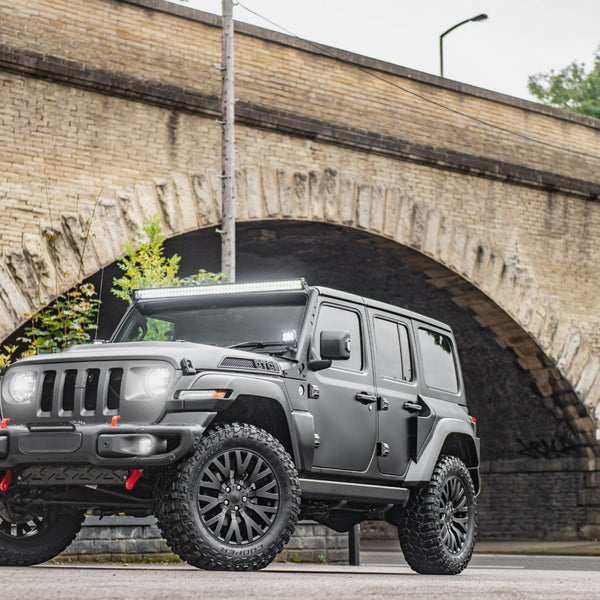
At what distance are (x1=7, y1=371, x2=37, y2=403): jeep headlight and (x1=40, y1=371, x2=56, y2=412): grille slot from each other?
0.06 meters

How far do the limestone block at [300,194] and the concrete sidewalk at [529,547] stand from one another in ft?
24.6

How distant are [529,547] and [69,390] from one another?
17.3 meters

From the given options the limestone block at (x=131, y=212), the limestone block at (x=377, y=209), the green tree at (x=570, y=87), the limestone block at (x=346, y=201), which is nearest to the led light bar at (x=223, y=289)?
the limestone block at (x=131, y=212)

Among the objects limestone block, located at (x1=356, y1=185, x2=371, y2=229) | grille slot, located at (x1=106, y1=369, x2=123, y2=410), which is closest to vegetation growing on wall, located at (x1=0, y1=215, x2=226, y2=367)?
limestone block, located at (x1=356, y1=185, x2=371, y2=229)

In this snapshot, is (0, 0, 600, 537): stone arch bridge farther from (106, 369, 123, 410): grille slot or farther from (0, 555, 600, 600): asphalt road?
(0, 555, 600, 600): asphalt road

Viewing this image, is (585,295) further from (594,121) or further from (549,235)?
(594,121)

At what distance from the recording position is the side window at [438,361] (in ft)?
31.4

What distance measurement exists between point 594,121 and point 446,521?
17.5 metres

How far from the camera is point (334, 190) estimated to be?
19.4 metres

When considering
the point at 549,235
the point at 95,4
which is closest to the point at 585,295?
the point at 549,235

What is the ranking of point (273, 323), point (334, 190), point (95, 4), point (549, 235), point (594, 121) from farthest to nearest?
point (594, 121) → point (549, 235) → point (334, 190) → point (95, 4) → point (273, 323)

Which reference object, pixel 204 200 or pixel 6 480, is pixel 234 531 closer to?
pixel 6 480

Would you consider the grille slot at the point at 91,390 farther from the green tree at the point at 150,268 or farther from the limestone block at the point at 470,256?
the limestone block at the point at 470,256

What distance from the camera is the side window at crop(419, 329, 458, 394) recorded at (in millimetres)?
9586
